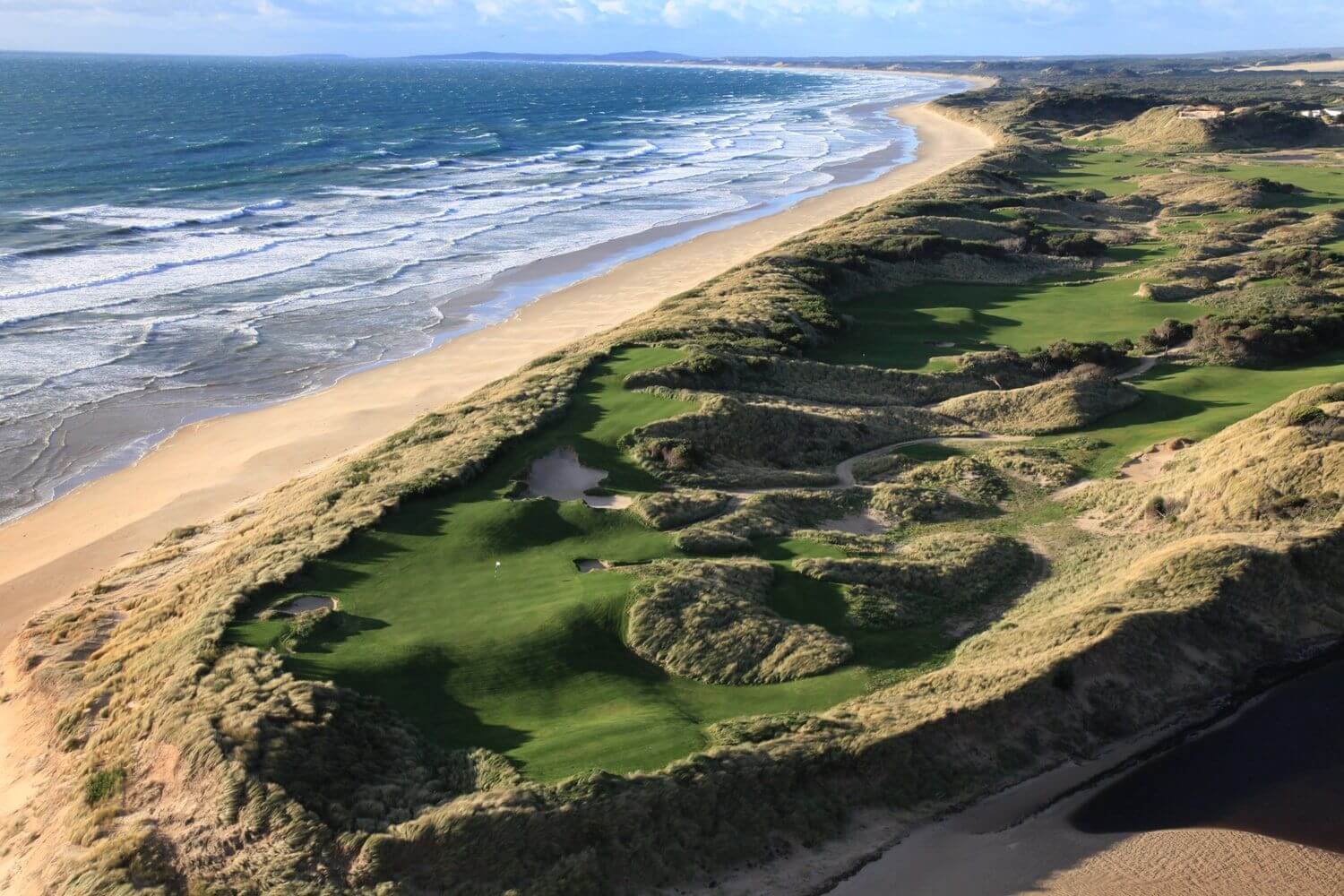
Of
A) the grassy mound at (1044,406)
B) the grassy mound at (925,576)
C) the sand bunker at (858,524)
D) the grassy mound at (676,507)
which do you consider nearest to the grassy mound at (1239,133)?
the grassy mound at (1044,406)

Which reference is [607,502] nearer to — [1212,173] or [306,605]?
[306,605]

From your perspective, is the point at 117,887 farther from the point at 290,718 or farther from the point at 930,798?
the point at 930,798

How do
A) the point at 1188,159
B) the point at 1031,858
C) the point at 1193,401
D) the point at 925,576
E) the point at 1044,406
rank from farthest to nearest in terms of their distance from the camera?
the point at 1188,159
the point at 1193,401
the point at 1044,406
the point at 925,576
the point at 1031,858

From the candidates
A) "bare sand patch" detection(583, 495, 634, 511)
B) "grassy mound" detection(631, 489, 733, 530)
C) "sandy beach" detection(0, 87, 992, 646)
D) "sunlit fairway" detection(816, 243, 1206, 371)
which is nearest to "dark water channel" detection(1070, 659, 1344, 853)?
"grassy mound" detection(631, 489, 733, 530)

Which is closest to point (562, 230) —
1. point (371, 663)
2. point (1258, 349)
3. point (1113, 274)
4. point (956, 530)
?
point (1113, 274)

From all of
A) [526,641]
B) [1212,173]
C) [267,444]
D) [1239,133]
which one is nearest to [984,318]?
[267,444]

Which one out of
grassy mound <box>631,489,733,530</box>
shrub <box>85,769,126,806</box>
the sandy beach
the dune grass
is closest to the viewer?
shrub <box>85,769,126,806</box>

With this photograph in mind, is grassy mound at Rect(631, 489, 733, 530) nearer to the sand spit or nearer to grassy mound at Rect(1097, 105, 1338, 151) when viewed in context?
the sand spit

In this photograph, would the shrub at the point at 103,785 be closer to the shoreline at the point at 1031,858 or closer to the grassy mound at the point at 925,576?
the shoreline at the point at 1031,858
